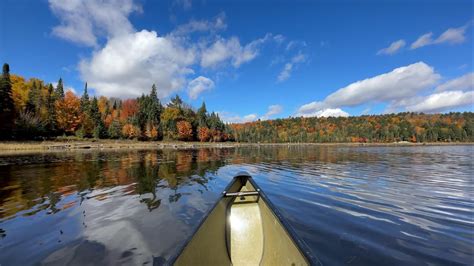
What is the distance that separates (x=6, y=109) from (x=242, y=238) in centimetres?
8234

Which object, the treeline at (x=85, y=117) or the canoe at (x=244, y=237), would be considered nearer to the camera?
the canoe at (x=244, y=237)

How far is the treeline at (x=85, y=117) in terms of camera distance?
65.7 metres

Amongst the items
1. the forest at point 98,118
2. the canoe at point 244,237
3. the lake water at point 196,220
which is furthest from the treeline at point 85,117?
the canoe at point 244,237

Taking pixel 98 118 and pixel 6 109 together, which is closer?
pixel 6 109

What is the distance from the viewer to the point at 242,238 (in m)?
5.93

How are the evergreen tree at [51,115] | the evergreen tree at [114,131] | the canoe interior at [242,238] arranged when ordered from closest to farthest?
the canoe interior at [242,238] → the evergreen tree at [51,115] → the evergreen tree at [114,131]

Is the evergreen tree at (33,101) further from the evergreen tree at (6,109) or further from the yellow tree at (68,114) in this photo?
the evergreen tree at (6,109)

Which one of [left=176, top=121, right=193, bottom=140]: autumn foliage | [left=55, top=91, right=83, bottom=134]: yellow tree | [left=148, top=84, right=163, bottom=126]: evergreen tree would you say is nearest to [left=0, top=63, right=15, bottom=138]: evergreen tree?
[left=55, top=91, right=83, bottom=134]: yellow tree

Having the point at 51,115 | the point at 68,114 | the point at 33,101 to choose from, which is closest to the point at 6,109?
the point at 51,115

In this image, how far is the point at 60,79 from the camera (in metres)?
95.3

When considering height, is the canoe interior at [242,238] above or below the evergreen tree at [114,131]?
below

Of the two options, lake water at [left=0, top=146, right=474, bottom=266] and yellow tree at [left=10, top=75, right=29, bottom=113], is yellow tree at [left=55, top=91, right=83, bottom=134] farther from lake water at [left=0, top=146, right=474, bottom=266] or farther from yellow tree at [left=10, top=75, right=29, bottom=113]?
lake water at [left=0, top=146, right=474, bottom=266]

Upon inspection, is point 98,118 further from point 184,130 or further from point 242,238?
point 242,238

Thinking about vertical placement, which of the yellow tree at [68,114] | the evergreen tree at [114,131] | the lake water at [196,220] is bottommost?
the lake water at [196,220]
